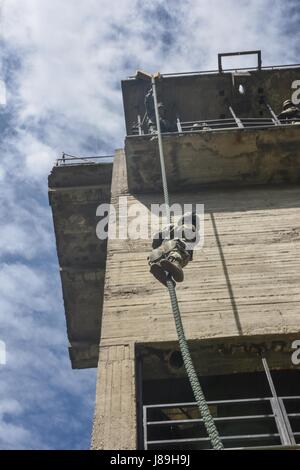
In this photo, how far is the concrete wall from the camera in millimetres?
4992

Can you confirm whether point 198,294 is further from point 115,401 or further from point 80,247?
point 80,247

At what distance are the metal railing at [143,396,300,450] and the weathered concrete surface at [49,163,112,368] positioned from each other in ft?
20.2

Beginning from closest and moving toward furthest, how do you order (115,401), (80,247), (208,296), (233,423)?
(115,401) < (233,423) < (208,296) < (80,247)

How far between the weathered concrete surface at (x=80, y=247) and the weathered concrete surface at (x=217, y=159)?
5.65 ft

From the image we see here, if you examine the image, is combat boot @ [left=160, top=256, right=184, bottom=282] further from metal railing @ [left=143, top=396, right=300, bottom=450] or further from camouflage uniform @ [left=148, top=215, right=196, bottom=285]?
metal railing @ [left=143, top=396, right=300, bottom=450]

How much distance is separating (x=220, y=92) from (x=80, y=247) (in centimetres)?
604

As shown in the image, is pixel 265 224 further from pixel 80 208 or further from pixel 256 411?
pixel 80 208

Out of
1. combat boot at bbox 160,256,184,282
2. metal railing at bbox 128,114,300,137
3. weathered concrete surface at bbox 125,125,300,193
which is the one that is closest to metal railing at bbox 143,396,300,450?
combat boot at bbox 160,256,184,282

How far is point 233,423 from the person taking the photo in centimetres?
545

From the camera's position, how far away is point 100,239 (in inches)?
448

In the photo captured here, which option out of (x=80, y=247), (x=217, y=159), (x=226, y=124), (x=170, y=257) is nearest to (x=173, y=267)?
(x=170, y=257)

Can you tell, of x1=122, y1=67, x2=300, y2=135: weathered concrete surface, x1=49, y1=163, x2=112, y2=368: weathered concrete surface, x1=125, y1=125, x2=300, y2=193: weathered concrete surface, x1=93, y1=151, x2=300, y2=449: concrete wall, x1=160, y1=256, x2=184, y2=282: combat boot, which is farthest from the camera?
x1=122, y1=67, x2=300, y2=135: weathered concrete surface
